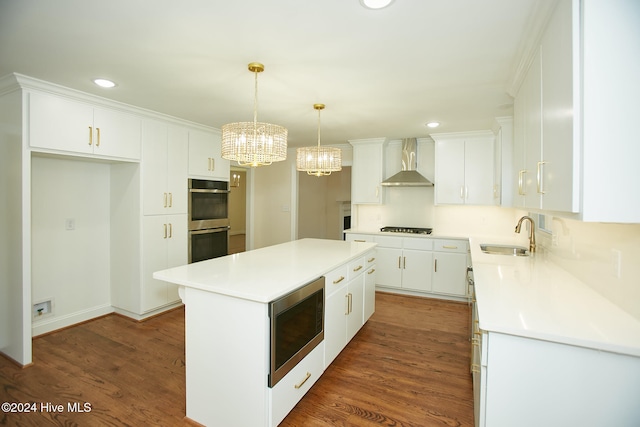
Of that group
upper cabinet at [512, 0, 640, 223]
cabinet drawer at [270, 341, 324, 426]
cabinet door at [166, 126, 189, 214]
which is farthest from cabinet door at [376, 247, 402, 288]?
upper cabinet at [512, 0, 640, 223]

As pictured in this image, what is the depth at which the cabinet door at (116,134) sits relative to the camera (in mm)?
2947

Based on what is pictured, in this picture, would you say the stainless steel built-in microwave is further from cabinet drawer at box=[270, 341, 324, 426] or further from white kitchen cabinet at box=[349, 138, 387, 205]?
white kitchen cabinet at box=[349, 138, 387, 205]

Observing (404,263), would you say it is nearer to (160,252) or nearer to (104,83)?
(160,252)

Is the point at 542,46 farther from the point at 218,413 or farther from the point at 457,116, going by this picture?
the point at 218,413

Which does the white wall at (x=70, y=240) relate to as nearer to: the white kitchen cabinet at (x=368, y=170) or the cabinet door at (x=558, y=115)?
the white kitchen cabinet at (x=368, y=170)

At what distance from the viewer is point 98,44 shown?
1.89 m

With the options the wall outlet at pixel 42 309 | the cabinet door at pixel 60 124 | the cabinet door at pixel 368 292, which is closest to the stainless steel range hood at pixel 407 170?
the cabinet door at pixel 368 292

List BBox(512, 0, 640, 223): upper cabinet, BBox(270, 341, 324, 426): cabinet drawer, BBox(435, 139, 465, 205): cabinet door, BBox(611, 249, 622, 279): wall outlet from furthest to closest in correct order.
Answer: BBox(435, 139, 465, 205): cabinet door
BBox(270, 341, 324, 426): cabinet drawer
BBox(611, 249, 622, 279): wall outlet
BBox(512, 0, 640, 223): upper cabinet

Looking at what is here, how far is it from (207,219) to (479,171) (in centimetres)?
371

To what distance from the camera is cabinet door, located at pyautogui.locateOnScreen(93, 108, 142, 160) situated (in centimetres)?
295

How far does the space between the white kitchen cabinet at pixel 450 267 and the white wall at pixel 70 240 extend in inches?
→ 164

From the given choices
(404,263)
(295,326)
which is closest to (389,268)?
(404,263)

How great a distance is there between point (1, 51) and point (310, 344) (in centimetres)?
278

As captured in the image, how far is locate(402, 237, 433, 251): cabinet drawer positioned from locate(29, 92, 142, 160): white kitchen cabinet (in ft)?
11.6
